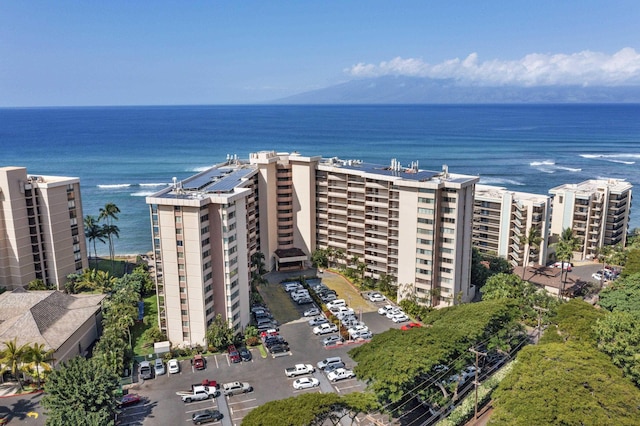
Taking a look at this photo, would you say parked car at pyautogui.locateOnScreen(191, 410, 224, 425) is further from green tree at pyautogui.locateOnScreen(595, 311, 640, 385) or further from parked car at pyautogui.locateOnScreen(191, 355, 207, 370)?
green tree at pyautogui.locateOnScreen(595, 311, 640, 385)

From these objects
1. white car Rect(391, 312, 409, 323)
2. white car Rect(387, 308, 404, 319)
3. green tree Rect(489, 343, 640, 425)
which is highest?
green tree Rect(489, 343, 640, 425)

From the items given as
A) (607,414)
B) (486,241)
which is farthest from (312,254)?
(607,414)

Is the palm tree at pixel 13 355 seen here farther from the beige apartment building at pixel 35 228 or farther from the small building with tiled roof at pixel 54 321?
the beige apartment building at pixel 35 228

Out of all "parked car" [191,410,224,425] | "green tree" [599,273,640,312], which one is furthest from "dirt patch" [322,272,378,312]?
"green tree" [599,273,640,312]

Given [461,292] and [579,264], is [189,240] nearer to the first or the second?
[461,292]

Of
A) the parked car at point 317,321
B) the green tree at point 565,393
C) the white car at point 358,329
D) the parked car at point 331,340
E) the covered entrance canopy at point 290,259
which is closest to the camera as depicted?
the green tree at point 565,393

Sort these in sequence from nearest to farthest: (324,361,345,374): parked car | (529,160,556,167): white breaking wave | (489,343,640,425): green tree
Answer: (489,343,640,425): green tree < (324,361,345,374): parked car < (529,160,556,167): white breaking wave

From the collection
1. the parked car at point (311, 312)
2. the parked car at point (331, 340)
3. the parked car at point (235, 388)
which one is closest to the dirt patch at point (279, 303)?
the parked car at point (311, 312)
